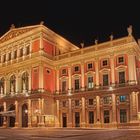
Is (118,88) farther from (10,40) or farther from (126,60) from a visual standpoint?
(10,40)

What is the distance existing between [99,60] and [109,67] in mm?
2469

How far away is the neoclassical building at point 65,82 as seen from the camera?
40.7 m

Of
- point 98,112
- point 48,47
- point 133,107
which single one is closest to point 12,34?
point 48,47

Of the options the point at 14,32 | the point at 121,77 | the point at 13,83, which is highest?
the point at 14,32

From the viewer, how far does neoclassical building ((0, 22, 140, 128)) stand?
4067 cm

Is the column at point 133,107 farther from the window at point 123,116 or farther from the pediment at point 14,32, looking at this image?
the pediment at point 14,32

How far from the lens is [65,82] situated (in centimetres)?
4812

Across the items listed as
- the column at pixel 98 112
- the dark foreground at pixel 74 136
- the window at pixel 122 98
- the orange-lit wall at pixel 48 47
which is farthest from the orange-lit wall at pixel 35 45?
the dark foreground at pixel 74 136

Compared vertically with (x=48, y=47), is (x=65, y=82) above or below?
below

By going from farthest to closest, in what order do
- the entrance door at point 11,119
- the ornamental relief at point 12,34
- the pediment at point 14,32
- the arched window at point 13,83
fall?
1. the ornamental relief at point 12,34
2. the pediment at point 14,32
3. the arched window at point 13,83
4. the entrance door at point 11,119

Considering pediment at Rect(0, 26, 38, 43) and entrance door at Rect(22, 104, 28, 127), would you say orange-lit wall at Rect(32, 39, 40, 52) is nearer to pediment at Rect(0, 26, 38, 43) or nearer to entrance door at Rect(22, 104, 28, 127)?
pediment at Rect(0, 26, 38, 43)

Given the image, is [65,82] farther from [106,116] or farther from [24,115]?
[106,116]

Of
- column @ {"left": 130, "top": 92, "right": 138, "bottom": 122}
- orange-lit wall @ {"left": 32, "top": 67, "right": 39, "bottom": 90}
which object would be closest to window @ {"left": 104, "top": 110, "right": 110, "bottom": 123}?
column @ {"left": 130, "top": 92, "right": 138, "bottom": 122}

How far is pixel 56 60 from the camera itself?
4969 cm
